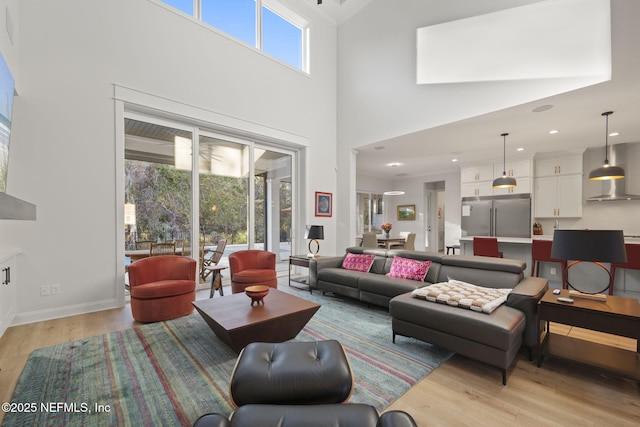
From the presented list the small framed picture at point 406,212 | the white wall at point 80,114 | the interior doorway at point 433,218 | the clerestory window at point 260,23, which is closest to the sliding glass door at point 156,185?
the white wall at point 80,114

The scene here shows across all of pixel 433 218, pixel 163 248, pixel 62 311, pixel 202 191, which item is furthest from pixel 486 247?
pixel 62 311

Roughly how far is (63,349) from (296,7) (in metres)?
6.70

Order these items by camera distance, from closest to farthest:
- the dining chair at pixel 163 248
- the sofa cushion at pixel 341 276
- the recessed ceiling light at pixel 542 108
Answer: the recessed ceiling light at pixel 542 108
the sofa cushion at pixel 341 276
the dining chair at pixel 163 248

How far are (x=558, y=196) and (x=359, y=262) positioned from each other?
5.06m

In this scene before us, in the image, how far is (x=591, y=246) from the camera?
84.7 inches

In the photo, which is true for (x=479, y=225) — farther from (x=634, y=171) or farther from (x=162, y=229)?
(x=162, y=229)

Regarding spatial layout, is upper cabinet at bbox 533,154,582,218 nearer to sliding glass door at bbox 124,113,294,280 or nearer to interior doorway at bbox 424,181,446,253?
interior doorway at bbox 424,181,446,253

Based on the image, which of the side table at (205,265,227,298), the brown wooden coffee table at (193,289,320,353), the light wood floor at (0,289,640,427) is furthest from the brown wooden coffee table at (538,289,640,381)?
the side table at (205,265,227,298)

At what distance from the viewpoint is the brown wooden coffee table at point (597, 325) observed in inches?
76.7

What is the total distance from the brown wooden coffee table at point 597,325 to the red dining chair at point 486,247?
2.44 meters

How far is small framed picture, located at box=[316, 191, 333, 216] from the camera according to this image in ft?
20.2

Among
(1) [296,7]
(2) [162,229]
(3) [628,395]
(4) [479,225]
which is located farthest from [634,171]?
(2) [162,229]

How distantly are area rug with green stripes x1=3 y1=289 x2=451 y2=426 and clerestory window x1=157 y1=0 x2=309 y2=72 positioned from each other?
4.79m

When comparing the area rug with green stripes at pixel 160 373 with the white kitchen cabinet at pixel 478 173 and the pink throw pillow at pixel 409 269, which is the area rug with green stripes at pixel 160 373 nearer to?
the pink throw pillow at pixel 409 269
